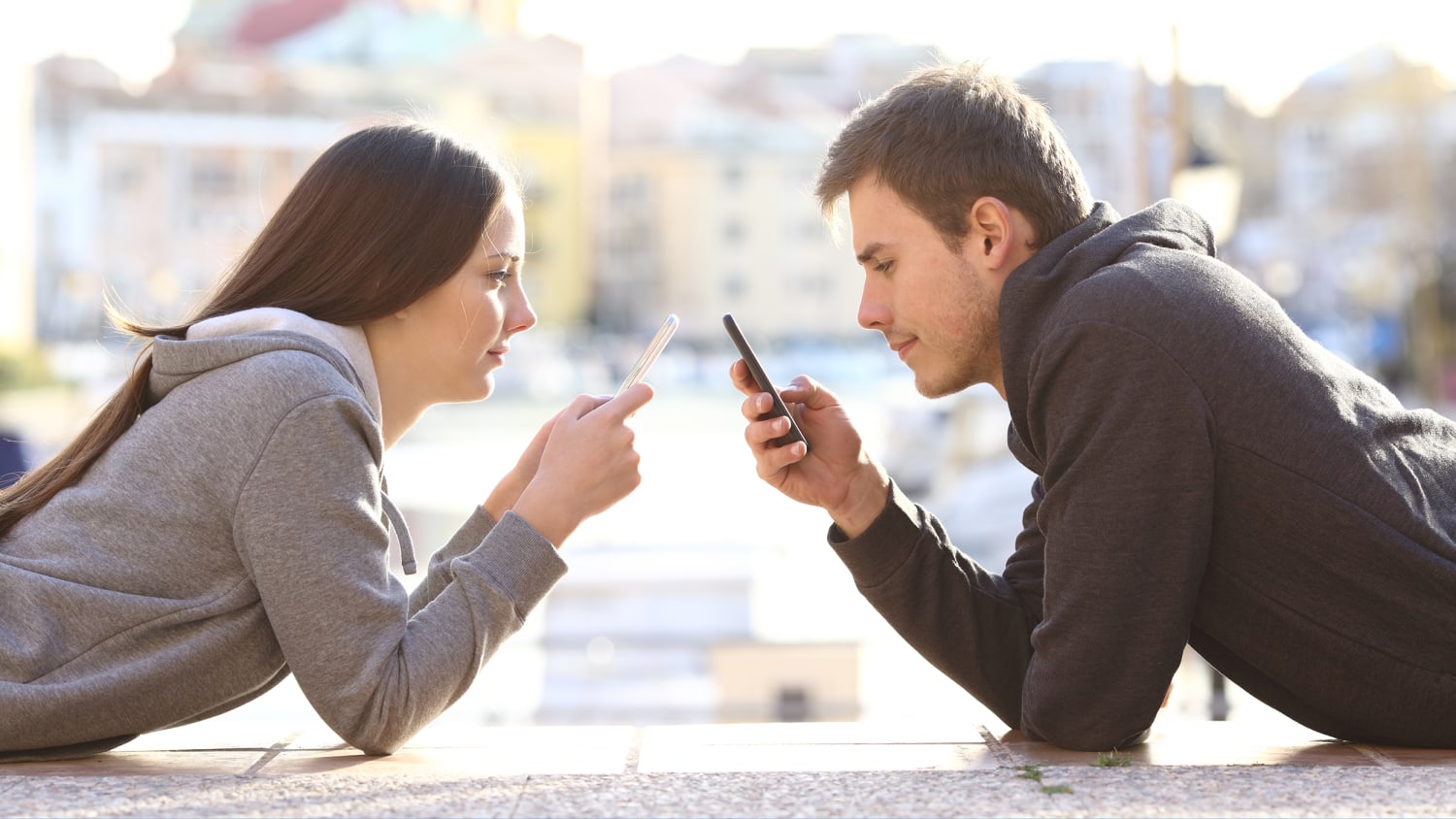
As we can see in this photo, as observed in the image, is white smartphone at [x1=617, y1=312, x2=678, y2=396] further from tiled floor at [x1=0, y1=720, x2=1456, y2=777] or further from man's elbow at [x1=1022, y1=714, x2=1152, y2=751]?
man's elbow at [x1=1022, y1=714, x2=1152, y2=751]

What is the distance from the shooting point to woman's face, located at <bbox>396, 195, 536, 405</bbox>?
2.60m

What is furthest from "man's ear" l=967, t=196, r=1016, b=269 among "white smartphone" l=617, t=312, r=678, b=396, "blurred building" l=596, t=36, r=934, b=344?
"blurred building" l=596, t=36, r=934, b=344

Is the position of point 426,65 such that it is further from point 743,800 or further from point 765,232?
point 743,800

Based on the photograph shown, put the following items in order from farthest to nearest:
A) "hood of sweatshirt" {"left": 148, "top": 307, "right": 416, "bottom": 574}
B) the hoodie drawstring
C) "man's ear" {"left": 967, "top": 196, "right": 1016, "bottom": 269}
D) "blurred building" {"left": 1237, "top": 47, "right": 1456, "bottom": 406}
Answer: "blurred building" {"left": 1237, "top": 47, "right": 1456, "bottom": 406} < "man's ear" {"left": 967, "top": 196, "right": 1016, "bottom": 269} < the hoodie drawstring < "hood of sweatshirt" {"left": 148, "top": 307, "right": 416, "bottom": 574}

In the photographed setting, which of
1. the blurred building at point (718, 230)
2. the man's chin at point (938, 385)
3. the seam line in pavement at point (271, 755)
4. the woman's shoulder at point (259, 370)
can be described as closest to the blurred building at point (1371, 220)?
the blurred building at point (718, 230)

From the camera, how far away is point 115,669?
2309 mm

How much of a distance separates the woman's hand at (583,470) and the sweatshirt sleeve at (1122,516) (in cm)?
63

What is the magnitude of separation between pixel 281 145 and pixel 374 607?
56.1 metres

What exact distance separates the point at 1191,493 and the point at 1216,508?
0.34 feet

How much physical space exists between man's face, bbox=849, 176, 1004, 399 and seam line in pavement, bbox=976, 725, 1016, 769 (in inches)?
22.1

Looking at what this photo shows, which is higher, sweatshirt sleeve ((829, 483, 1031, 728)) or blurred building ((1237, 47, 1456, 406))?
blurred building ((1237, 47, 1456, 406))

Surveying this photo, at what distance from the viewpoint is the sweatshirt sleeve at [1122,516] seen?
226 centimetres

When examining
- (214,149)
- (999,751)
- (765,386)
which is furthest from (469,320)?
(214,149)

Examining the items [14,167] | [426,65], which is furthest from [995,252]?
[426,65]
